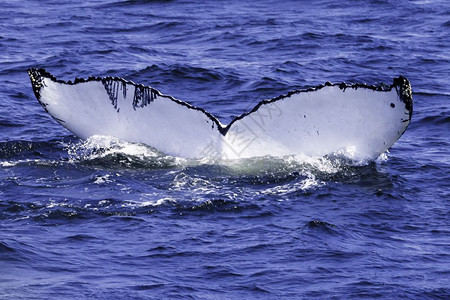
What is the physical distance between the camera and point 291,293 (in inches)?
346

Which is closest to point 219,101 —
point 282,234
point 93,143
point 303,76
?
point 303,76

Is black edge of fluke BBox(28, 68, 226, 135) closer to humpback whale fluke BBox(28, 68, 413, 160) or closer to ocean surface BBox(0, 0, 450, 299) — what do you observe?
humpback whale fluke BBox(28, 68, 413, 160)

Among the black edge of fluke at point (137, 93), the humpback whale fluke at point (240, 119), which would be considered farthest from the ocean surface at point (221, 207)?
the black edge of fluke at point (137, 93)

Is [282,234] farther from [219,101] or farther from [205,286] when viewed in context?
[219,101]

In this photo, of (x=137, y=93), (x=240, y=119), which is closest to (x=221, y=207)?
(x=240, y=119)

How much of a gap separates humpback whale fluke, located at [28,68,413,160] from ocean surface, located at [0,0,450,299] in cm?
23

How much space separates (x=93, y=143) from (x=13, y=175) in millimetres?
1027

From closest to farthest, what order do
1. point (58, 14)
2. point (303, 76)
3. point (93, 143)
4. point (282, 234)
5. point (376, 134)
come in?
point (282, 234) → point (376, 134) → point (93, 143) → point (303, 76) → point (58, 14)

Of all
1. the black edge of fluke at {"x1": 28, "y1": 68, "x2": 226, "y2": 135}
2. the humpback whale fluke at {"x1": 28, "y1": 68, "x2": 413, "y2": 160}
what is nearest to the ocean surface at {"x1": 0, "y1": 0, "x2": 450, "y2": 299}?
the humpback whale fluke at {"x1": 28, "y1": 68, "x2": 413, "y2": 160}

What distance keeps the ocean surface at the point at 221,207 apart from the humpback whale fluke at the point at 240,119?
235 mm

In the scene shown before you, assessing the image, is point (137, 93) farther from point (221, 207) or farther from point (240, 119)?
point (221, 207)

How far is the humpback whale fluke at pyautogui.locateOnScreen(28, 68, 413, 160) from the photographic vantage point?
11.1 m

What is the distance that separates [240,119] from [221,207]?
3.77 ft

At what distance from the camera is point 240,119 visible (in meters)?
11.5
